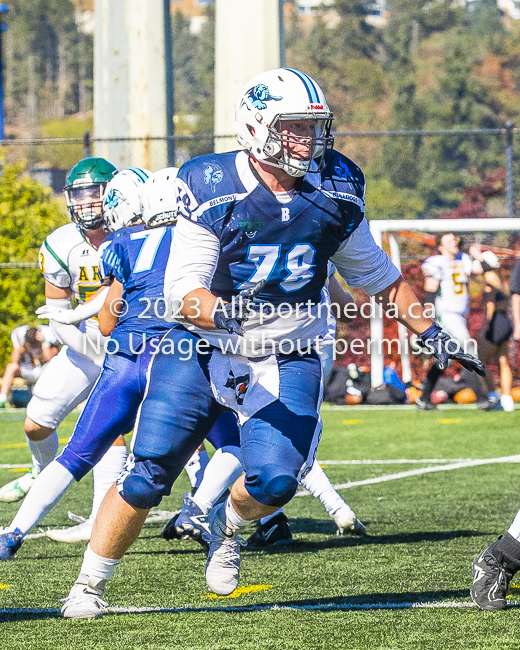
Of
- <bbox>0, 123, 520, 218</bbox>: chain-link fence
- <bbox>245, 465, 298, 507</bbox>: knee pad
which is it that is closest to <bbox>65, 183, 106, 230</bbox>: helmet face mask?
<bbox>245, 465, 298, 507</bbox>: knee pad

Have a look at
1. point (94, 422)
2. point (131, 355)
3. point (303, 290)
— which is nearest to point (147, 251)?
point (131, 355)

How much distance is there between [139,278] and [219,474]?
96 cm

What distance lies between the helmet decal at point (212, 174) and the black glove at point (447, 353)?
95 centimetres

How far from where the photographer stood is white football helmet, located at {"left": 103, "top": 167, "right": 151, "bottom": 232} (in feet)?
17.0

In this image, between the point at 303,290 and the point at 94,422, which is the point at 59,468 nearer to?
the point at 94,422

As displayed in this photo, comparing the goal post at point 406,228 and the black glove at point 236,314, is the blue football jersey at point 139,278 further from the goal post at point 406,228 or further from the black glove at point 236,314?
the goal post at point 406,228

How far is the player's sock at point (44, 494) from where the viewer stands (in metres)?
4.56

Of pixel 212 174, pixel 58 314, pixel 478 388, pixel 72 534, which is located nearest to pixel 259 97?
pixel 212 174

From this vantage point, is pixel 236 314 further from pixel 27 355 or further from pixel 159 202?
pixel 27 355

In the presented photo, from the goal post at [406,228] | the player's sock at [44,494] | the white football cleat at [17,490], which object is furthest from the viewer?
the goal post at [406,228]

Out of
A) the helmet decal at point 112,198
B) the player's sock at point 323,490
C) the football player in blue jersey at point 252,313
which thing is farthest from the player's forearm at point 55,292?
the football player in blue jersey at point 252,313

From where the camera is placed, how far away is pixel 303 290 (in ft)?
12.2

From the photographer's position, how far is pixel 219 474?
189 inches

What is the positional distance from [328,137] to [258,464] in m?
1.14
